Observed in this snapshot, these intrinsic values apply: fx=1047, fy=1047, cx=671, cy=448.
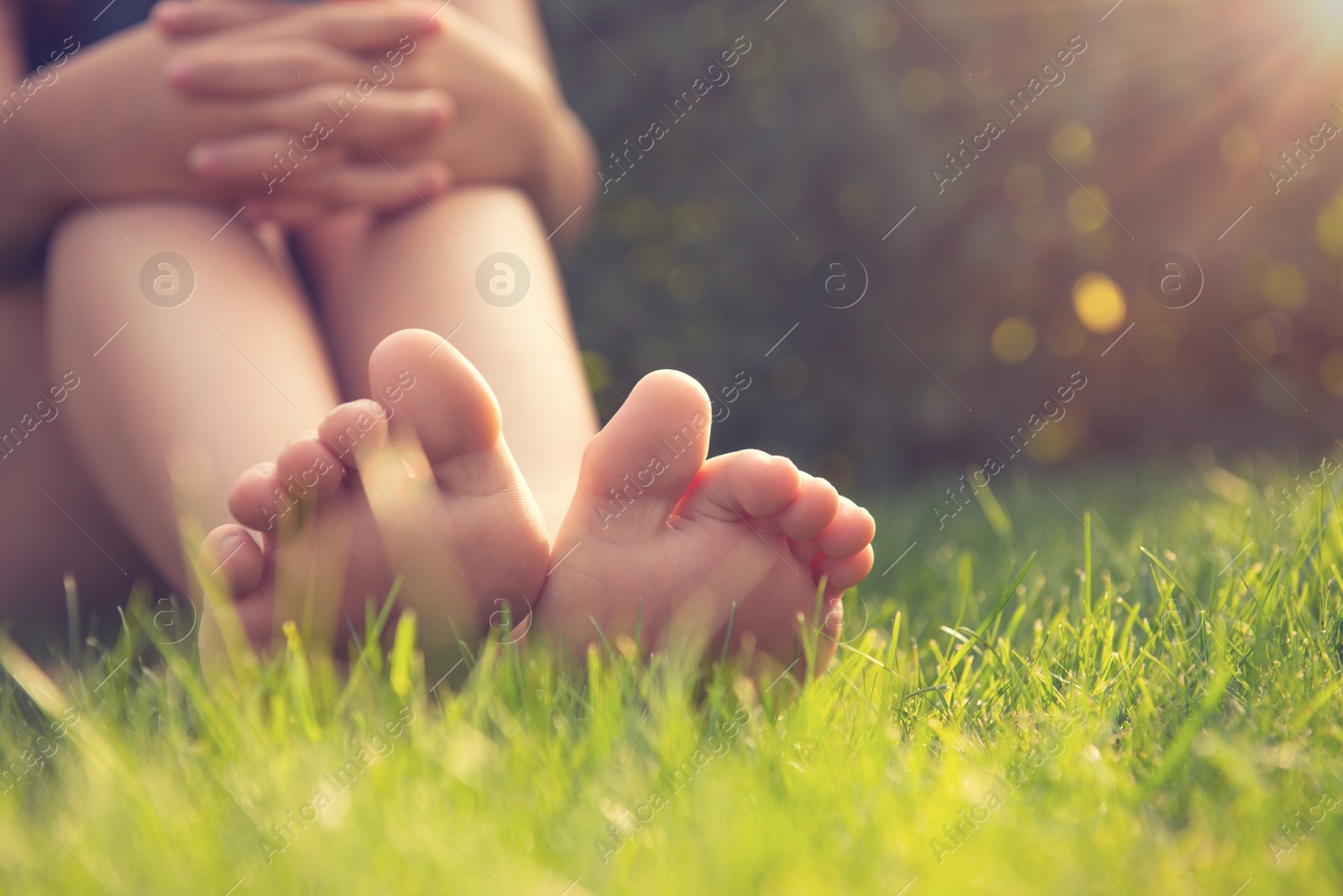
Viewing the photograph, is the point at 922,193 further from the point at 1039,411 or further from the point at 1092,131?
the point at 1039,411

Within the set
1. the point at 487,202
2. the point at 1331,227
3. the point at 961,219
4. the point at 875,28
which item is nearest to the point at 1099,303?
the point at 961,219

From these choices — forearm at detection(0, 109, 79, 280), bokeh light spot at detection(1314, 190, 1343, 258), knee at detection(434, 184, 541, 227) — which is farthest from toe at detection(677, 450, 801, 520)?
bokeh light spot at detection(1314, 190, 1343, 258)

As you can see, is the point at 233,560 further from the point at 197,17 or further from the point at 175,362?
the point at 197,17

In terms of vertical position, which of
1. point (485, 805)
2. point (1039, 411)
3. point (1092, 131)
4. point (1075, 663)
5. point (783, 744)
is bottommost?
point (1039, 411)

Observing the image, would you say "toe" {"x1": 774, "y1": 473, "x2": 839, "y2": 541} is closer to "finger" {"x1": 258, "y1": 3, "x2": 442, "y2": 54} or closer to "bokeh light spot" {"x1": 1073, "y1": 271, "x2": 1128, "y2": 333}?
"finger" {"x1": 258, "y1": 3, "x2": 442, "y2": 54}

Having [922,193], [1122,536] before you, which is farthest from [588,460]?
[922,193]

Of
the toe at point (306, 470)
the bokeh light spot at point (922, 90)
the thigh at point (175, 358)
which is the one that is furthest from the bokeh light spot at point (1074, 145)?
the toe at point (306, 470)
